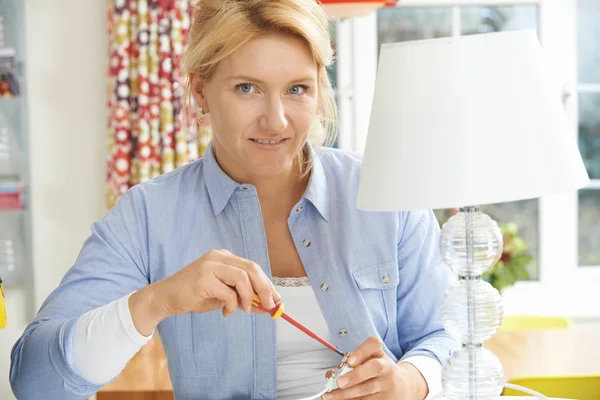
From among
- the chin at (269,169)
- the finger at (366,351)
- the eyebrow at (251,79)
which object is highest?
the eyebrow at (251,79)

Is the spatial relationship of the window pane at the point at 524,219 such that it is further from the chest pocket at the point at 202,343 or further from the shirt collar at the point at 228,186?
the chest pocket at the point at 202,343

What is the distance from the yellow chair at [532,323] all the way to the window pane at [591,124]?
1.13 meters

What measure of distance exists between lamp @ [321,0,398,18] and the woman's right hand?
5.18 feet

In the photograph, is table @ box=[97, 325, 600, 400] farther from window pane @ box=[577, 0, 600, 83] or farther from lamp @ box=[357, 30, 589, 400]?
window pane @ box=[577, 0, 600, 83]

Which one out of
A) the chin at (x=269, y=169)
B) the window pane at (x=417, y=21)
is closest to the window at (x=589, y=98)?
the window pane at (x=417, y=21)

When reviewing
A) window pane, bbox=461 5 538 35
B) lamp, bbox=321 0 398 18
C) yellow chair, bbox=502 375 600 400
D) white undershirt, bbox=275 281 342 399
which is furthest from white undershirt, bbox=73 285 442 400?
window pane, bbox=461 5 538 35

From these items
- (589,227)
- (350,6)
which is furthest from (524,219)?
(350,6)

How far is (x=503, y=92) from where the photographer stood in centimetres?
106

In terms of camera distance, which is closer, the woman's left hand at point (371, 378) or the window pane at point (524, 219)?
the woman's left hand at point (371, 378)

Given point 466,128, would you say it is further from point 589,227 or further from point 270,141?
point 589,227

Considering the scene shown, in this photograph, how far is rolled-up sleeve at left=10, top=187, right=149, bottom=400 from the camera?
4.57 ft

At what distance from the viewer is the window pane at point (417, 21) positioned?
402 cm

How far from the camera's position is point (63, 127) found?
398cm

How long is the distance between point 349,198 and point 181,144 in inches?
88.0
